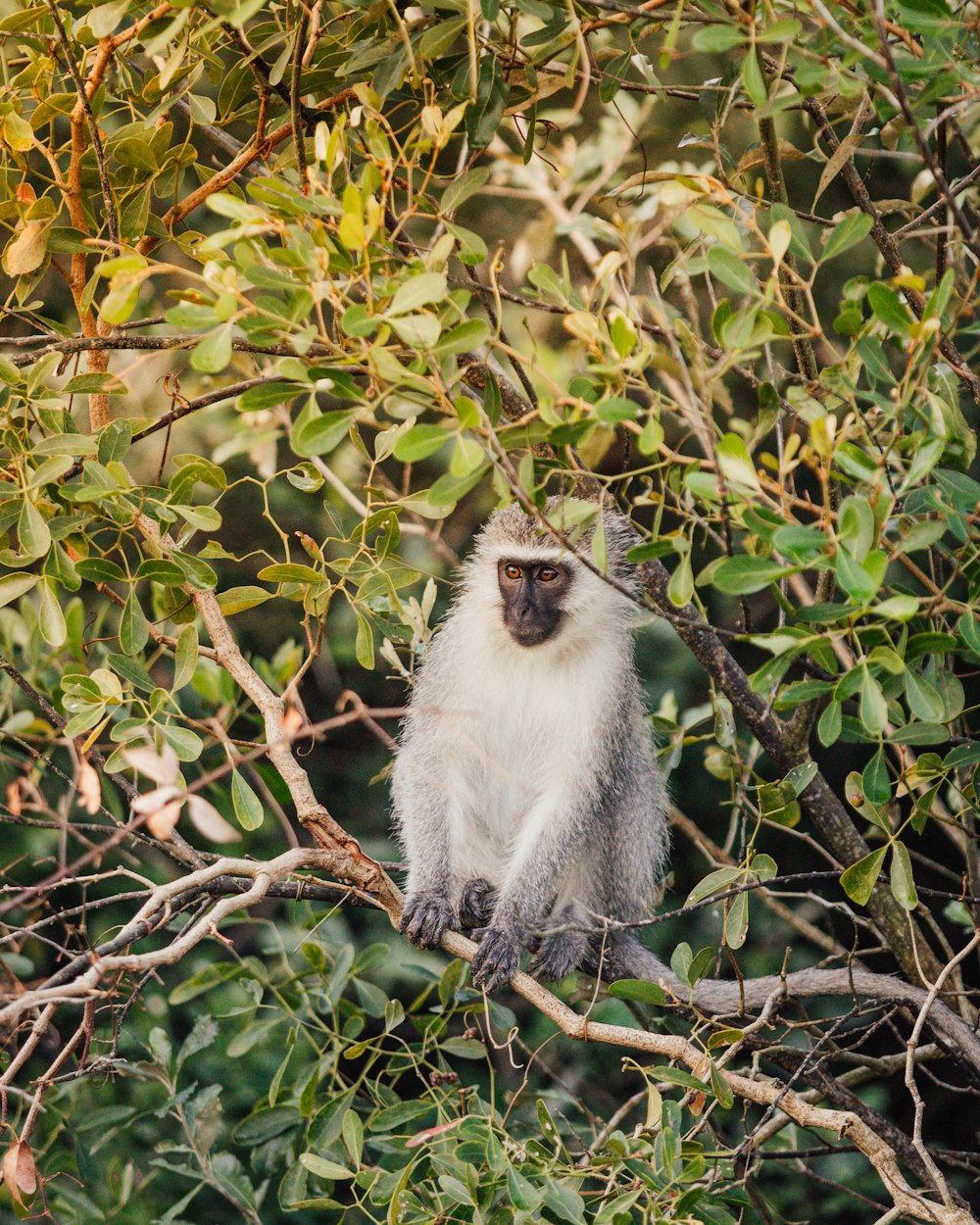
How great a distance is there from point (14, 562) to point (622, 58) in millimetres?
1388

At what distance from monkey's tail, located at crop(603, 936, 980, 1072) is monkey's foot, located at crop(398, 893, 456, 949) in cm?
45

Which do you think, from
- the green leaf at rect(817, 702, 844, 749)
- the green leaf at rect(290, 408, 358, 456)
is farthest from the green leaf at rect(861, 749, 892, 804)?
the green leaf at rect(290, 408, 358, 456)

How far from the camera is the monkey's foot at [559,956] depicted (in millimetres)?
3135

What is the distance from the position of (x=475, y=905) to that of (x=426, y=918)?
31 cm

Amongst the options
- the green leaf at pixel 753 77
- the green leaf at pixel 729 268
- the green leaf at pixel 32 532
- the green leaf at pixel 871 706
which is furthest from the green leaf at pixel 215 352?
the green leaf at pixel 871 706

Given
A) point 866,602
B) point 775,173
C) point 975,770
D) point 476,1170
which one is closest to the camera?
point 866,602

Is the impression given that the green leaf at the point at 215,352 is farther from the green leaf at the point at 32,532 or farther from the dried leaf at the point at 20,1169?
the dried leaf at the point at 20,1169

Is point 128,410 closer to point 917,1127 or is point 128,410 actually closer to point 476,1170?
point 476,1170

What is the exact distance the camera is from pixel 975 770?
1994mm

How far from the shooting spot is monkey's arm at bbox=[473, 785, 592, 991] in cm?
292

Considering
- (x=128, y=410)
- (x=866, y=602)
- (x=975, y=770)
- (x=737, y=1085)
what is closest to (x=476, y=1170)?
(x=737, y=1085)

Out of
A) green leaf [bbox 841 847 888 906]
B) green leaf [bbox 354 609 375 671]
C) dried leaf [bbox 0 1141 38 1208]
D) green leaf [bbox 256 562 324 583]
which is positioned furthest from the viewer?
green leaf [bbox 354 609 375 671]

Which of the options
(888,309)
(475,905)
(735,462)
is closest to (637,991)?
(735,462)

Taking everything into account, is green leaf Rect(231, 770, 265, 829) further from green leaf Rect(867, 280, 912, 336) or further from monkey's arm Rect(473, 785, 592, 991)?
green leaf Rect(867, 280, 912, 336)
